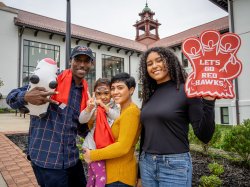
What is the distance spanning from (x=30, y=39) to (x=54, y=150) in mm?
20766

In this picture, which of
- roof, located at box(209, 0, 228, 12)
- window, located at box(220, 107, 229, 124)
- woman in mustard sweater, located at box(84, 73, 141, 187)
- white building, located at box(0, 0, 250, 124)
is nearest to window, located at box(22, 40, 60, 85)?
white building, located at box(0, 0, 250, 124)

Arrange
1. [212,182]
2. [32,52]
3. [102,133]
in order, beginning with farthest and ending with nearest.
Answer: [32,52], [212,182], [102,133]

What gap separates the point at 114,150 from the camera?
186 centimetres

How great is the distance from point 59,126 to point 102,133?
375 millimetres

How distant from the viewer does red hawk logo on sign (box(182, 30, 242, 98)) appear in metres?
1.65

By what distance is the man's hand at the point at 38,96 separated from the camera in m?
1.90

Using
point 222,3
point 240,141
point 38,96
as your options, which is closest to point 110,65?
point 222,3

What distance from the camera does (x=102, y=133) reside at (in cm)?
199

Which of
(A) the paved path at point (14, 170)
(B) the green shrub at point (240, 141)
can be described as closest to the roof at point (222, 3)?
(B) the green shrub at point (240, 141)

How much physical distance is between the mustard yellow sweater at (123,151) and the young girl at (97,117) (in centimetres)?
7

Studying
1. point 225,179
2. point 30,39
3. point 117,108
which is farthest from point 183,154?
point 30,39

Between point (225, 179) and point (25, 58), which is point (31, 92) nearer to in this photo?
point (225, 179)

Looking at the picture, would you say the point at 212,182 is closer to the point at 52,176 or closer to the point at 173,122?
the point at 173,122

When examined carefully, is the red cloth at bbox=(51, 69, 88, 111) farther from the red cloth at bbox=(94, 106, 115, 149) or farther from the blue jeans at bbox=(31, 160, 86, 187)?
the blue jeans at bbox=(31, 160, 86, 187)
